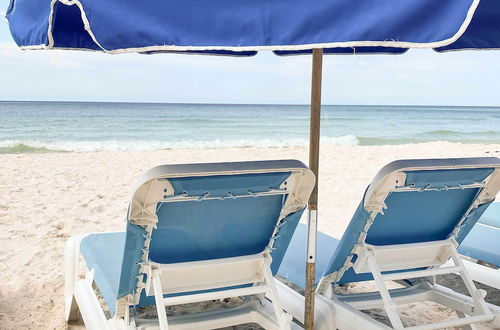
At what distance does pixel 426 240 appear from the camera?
8.73 feet

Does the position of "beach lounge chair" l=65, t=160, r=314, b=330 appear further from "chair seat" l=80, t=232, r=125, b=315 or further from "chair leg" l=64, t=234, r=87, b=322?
"chair leg" l=64, t=234, r=87, b=322

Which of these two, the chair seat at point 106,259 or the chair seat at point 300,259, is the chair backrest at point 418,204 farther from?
the chair seat at point 106,259

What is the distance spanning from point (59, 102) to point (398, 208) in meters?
31.6

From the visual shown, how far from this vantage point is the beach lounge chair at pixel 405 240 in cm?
232

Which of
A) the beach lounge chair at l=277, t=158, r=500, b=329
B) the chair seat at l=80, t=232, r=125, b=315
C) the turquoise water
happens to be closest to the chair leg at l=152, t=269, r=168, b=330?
the chair seat at l=80, t=232, r=125, b=315

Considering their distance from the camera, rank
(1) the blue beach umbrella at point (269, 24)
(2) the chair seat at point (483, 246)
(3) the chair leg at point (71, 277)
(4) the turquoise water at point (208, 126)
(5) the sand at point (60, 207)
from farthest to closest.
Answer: (4) the turquoise water at point (208, 126)
(5) the sand at point (60, 207)
(2) the chair seat at point (483, 246)
(3) the chair leg at point (71, 277)
(1) the blue beach umbrella at point (269, 24)

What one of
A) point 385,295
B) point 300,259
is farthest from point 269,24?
point 300,259

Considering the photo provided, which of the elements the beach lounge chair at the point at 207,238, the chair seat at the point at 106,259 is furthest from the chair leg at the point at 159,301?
the chair seat at the point at 106,259

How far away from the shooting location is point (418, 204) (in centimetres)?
249

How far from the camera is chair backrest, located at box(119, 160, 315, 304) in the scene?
198 cm

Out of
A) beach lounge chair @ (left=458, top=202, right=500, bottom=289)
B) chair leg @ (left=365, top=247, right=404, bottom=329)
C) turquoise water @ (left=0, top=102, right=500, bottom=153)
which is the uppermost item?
turquoise water @ (left=0, top=102, right=500, bottom=153)

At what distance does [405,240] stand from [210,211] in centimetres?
99

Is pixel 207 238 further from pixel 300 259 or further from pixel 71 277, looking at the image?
pixel 71 277

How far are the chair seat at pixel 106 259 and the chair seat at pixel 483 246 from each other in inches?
78.1
